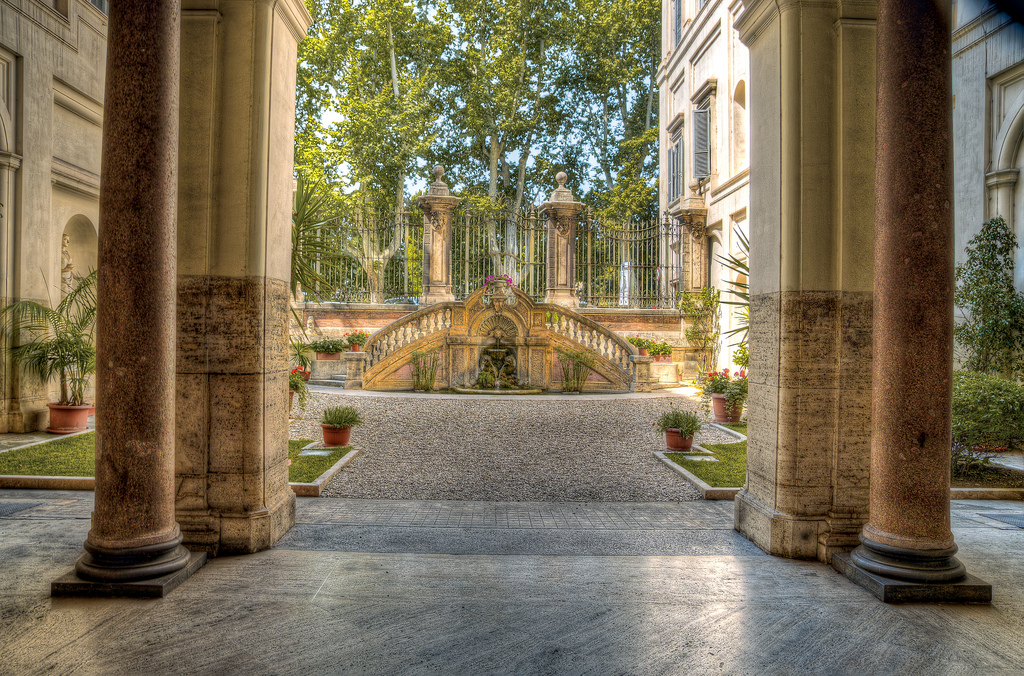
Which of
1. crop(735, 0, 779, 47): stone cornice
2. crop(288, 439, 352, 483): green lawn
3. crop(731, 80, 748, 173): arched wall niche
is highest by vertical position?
crop(731, 80, 748, 173): arched wall niche

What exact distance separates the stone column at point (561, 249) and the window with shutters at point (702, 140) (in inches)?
140

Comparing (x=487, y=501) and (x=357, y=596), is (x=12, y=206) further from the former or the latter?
(x=357, y=596)

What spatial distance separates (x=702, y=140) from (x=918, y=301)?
49.6ft

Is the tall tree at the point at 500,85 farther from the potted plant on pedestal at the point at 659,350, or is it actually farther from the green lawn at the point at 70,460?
the green lawn at the point at 70,460

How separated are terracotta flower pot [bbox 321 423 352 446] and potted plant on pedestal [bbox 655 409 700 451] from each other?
12.4 feet

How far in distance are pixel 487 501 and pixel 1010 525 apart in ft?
13.4

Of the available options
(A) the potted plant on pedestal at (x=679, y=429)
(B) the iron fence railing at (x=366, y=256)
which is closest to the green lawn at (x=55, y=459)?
(A) the potted plant on pedestal at (x=679, y=429)

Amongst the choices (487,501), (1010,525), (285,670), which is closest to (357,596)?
(285,670)

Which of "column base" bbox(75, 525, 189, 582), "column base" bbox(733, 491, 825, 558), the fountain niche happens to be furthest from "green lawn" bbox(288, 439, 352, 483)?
the fountain niche

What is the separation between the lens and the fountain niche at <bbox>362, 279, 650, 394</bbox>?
1406 centimetres

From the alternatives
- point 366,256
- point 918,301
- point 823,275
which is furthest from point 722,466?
point 366,256

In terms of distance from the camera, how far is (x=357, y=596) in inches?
130

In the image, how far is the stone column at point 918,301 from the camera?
3393 mm

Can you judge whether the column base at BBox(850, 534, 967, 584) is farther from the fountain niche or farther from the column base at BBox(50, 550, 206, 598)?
the fountain niche
